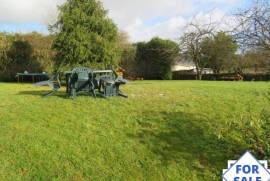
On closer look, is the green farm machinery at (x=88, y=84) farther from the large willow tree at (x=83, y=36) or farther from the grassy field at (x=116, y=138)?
the large willow tree at (x=83, y=36)

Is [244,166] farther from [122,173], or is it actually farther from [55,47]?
[55,47]

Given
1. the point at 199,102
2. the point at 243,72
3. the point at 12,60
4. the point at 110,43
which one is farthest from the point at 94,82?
the point at 243,72

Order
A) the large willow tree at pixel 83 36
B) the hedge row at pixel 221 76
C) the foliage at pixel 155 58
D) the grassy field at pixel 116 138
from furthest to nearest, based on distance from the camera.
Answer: the foliage at pixel 155 58, the hedge row at pixel 221 76, the large willow tree at pixel 83 36, the grassy field at pixel 116 138

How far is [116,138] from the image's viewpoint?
7883 mm

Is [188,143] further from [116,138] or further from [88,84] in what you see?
[88,84]

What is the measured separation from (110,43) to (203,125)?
15.7 meters

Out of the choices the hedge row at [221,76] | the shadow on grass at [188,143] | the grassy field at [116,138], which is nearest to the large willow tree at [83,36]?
the grassy field at [116,138]

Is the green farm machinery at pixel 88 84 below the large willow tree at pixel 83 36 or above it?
below

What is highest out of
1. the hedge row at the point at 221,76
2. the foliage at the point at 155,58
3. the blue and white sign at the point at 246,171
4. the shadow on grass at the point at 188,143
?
the foliage at the point at 155,58

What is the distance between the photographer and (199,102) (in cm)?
1058

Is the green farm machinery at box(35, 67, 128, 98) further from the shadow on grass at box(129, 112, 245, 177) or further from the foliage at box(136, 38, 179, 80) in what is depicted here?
the foliage at box(136, 38, 179, 80)

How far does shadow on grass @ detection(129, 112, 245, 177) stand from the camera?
728cm

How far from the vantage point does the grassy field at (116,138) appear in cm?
677

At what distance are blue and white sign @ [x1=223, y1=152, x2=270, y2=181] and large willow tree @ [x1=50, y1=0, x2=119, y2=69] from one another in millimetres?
19075
